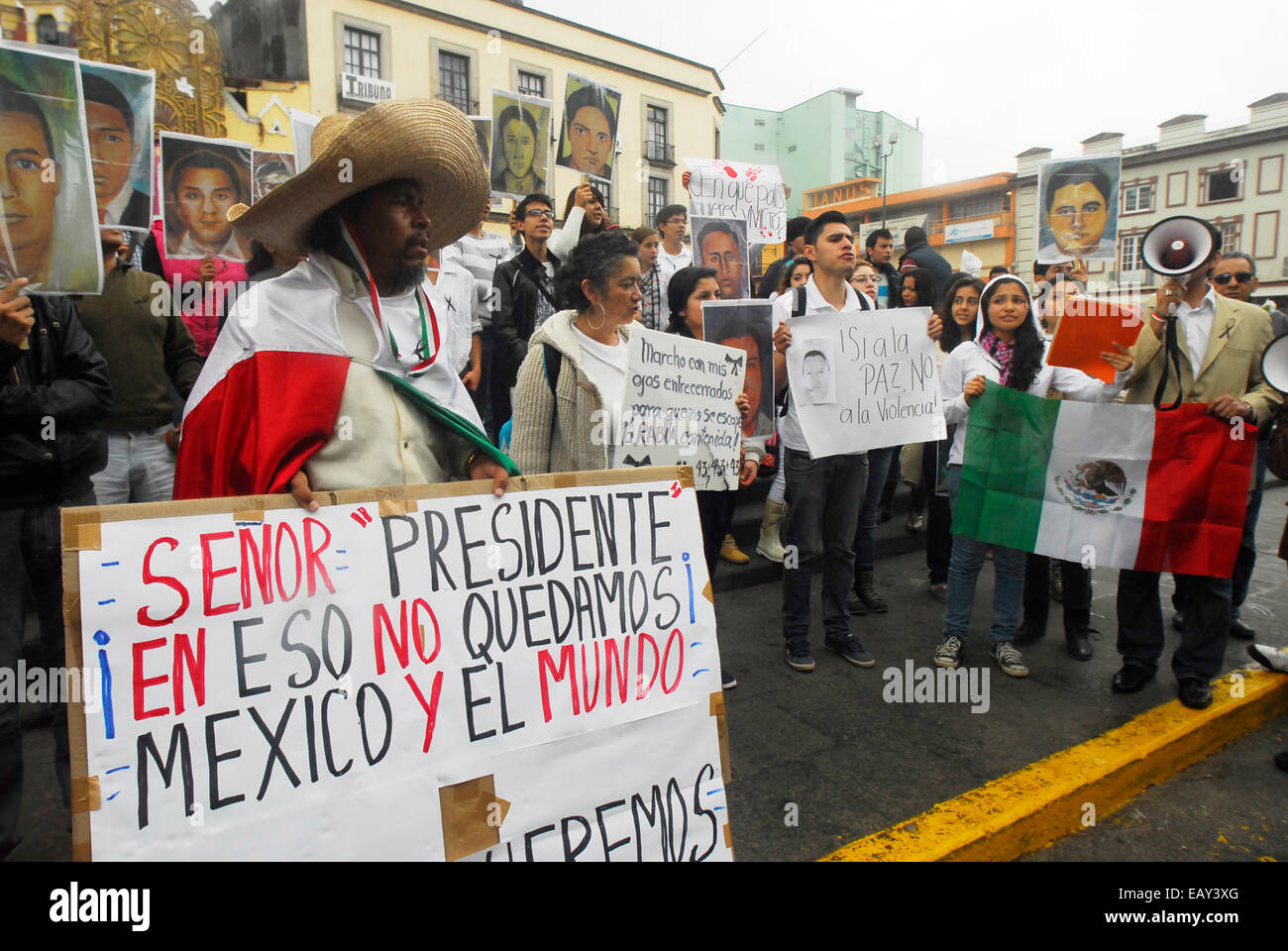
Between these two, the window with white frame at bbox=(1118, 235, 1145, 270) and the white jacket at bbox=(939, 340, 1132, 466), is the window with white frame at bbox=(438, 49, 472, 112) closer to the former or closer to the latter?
the white jacket at bbox=(939, 340, 1132, 466)

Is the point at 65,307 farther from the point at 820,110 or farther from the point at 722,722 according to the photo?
the point at 820,110

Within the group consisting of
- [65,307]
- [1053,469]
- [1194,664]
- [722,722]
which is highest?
[65,307]

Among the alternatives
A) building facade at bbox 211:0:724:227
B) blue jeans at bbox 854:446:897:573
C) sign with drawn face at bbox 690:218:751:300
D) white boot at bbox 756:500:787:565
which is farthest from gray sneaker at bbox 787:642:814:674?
building facade at bbox 211:0:724:227

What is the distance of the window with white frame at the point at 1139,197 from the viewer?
40.7 meters

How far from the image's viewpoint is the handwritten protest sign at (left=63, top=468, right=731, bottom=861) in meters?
1.51

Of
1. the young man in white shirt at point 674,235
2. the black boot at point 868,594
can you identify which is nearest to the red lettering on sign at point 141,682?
the black boot at point 868,594

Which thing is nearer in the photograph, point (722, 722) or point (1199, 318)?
point (722, 722)

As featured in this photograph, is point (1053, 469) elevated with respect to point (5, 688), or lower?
elevated

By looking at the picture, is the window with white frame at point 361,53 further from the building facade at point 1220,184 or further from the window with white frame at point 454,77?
the building facade at point 1220,184

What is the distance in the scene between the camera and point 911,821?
2830 mm

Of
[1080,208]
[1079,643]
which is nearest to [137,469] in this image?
[1079,643]

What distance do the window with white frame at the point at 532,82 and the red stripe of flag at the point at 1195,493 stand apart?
28087mm
